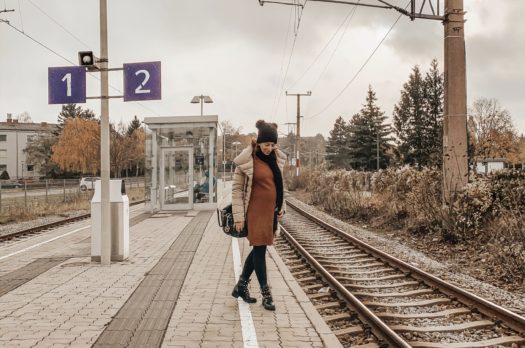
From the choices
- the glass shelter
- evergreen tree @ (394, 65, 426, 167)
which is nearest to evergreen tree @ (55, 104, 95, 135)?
evergreen tree @ (394, 65, 426, 167)

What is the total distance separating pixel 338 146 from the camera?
9481 cm

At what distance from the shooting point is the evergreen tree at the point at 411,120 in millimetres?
57500

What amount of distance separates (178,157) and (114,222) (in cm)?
1146

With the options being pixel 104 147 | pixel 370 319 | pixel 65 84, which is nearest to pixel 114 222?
pixel 104 147

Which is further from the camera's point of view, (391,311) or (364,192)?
(364,192)

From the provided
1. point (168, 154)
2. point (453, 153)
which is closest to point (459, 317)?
point (453, 153)

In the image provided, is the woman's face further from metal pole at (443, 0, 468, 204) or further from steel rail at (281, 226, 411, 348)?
metal pole at (443, 0, 468, 204)

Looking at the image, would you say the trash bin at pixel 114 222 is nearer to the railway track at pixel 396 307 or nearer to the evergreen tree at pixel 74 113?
the railway track at pixel 396 307

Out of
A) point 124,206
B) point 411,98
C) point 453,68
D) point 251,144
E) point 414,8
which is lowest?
point 124,206

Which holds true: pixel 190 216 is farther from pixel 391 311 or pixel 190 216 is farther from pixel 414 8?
pixel 391 311

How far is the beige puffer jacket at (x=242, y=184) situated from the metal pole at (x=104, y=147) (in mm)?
3504

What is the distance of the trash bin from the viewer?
328 inches

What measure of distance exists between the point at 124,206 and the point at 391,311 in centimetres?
482

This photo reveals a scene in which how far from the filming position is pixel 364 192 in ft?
69.3
